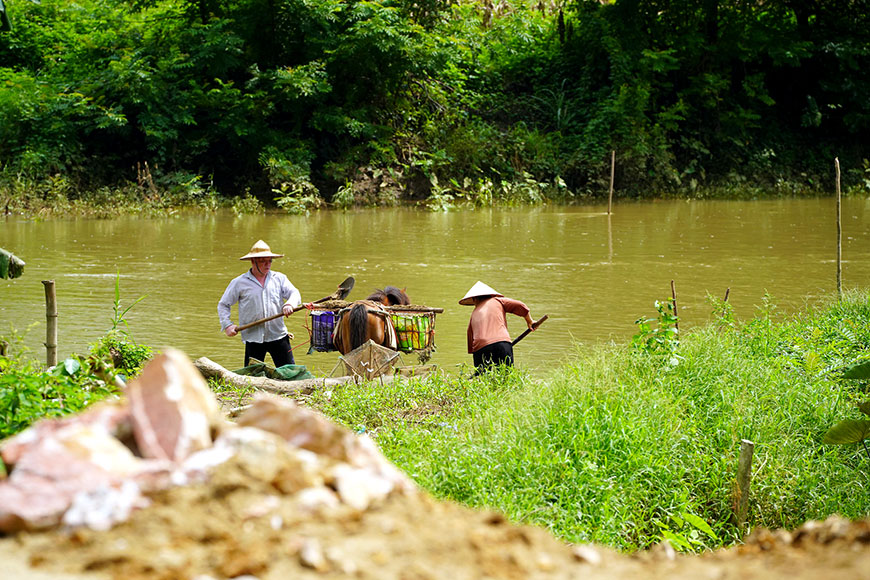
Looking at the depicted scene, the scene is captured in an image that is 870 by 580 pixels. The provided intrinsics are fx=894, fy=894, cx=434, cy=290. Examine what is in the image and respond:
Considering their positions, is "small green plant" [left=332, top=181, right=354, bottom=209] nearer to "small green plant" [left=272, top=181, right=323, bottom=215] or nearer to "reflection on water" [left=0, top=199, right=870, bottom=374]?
"small green plant" [left=272, top=181, right=323, bottom=215]

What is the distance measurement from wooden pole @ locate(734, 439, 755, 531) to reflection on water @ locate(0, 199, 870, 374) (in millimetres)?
3867

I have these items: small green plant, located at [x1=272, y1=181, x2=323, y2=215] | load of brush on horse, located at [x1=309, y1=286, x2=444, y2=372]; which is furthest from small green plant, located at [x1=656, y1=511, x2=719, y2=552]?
small green plant, located at [x1=272, y1=181, x2=323, y2=215]

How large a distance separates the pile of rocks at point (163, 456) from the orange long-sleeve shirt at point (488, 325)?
18.6ft

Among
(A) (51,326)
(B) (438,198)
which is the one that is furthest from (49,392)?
(B) (438,198)

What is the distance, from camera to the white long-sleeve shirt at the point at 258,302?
27.5ft

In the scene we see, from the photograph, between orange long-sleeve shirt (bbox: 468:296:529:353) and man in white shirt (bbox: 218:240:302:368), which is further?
man in white shirt (bbox: 218:240:302:368)

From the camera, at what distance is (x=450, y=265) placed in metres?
15.9

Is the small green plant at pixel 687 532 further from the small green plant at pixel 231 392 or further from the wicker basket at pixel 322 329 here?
the wicker basket at pixel 322 329

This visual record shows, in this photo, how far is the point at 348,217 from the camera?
24141 mm

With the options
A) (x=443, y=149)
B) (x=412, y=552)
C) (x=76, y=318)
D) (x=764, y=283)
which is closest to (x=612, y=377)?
(x=412, y=552)

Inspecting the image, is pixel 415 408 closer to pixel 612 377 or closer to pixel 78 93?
pixel 612 377

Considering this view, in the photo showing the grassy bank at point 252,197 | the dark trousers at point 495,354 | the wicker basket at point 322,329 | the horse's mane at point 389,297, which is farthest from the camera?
the grassy bank at point 252,197

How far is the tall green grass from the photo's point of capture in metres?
4.88

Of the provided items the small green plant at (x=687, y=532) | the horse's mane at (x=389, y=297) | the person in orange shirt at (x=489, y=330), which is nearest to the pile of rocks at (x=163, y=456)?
the small green plant at (x=687, y=532)
